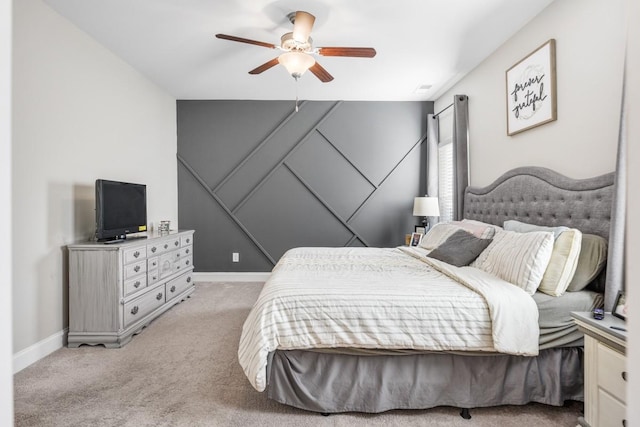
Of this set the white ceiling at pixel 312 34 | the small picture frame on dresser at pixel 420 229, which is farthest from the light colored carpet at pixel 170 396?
the white ceiling at pixel 312 34

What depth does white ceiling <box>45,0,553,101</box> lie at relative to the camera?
8.11 feet

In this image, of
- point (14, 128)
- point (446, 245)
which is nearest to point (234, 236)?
point (14, 128)

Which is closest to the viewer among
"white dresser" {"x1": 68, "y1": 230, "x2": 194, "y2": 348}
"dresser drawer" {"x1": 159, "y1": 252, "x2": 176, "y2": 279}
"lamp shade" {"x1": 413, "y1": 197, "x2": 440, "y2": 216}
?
"white dresser" {"x1": 68, "y1": 230, "x2": 194, "y2": 348}

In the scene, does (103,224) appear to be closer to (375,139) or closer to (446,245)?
(446,245)

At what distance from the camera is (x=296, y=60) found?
8.38 feet

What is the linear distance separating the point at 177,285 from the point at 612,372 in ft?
12.0

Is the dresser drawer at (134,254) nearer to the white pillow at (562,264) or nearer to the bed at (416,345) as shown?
the bed at (416,345)

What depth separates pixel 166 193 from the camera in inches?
172

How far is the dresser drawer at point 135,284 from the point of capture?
274 cm

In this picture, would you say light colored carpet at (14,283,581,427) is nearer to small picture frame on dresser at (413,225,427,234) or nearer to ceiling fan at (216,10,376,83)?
ceiling fan at (216,10,376,83)

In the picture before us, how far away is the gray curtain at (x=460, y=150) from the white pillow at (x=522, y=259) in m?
1.46

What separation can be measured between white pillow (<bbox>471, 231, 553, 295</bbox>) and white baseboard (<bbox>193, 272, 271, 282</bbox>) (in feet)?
10.6

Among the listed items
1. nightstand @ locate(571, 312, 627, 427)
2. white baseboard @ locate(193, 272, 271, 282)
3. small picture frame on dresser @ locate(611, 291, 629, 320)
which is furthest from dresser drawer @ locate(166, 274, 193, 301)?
small picture frame on dresser @ locate(611, 291, 629, 320)

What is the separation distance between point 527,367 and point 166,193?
14.0 ft
